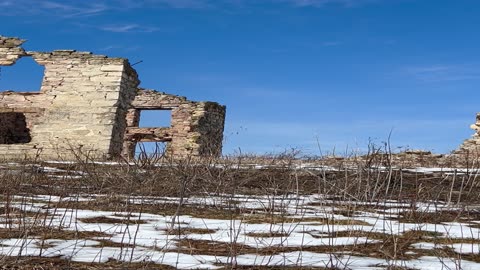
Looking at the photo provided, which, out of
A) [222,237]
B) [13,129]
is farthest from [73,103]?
[222,237]

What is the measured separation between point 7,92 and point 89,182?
37.2 ft

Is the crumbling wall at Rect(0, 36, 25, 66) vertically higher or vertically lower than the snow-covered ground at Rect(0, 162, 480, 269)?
higher

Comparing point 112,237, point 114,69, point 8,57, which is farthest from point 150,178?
point 8,57

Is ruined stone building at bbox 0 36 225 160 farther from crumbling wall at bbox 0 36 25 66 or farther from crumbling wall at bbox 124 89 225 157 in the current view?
crumbling wall at bbox 124 89 225 157

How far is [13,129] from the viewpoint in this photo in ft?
64.1

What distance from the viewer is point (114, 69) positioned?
47.0ft

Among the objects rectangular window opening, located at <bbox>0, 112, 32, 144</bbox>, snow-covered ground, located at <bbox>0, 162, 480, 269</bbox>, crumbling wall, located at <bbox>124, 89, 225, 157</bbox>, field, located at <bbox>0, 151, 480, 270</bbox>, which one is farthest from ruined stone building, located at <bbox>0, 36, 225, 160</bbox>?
snow-covered ground, located at <bbox>0, 162, 480, 269</bbox>

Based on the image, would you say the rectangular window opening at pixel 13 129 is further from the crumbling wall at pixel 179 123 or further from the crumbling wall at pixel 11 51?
the crumbling wall at pixel 11 51

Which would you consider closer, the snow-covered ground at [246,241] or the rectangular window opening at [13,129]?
the snow-covered ground at [246,241]

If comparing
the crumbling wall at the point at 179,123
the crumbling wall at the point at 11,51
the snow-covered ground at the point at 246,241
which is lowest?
the snow-covered ground at the point at 246,241

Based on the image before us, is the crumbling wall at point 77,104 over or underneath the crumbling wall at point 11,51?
underneath

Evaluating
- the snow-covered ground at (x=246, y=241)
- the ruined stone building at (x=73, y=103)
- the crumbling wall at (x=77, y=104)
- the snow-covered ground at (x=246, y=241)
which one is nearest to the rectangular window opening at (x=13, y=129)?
the ruined stone building at (x=73, y=103)

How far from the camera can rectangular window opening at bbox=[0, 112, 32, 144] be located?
62.5ft

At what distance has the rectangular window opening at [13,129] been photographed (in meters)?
19.1
